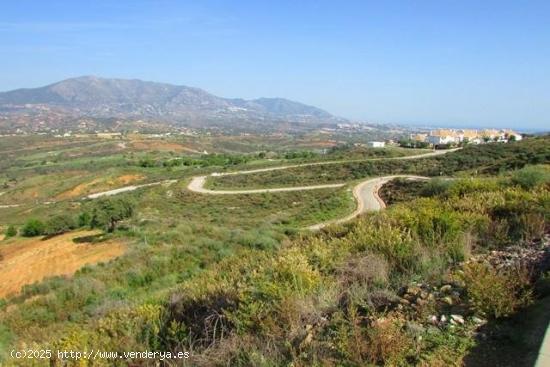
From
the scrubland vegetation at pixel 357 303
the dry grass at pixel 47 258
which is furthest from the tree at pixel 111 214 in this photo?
the scrubland vegetation at pixel 357 303

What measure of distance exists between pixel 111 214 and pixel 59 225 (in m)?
6.61

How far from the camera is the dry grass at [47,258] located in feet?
64.8

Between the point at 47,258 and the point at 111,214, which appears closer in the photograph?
the point at 47,258

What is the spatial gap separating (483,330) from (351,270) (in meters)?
2.08

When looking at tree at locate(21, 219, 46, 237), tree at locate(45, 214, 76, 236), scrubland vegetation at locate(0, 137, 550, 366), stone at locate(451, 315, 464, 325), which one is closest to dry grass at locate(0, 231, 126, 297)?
tree at locate(45, 214, 76, 236)

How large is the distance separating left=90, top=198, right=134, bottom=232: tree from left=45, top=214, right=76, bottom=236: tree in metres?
4.36

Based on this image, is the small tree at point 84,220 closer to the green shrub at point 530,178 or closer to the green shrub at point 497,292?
the green shrub at point 530,178

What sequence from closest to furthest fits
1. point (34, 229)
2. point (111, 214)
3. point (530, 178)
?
point (530, 178), point (111, 214), point (34, 229)

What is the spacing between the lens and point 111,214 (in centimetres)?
3169

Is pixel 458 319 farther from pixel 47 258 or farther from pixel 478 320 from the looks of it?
pixel 47 258

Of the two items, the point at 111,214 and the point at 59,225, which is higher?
the point at 111,214

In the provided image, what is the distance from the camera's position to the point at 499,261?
550 centimetres

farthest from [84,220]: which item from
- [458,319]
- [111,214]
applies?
[458,319]

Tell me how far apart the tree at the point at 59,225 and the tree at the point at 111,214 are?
4.36 meters
